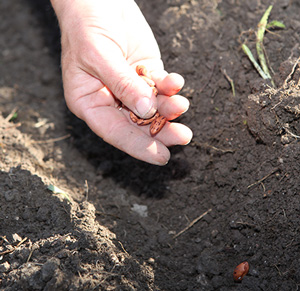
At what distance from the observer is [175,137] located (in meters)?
2.69

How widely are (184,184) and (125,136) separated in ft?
2.50

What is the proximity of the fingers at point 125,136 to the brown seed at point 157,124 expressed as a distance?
0.07 metres

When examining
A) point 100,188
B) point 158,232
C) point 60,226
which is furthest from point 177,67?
point 60,226

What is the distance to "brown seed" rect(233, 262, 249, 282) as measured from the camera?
2.49m

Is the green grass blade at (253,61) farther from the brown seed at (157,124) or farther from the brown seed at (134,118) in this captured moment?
the brown seed at (134,118)

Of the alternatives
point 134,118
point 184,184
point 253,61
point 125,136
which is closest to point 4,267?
point 125,136

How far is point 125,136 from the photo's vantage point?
272cm

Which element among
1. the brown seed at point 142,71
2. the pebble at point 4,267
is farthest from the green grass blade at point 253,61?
the pebble at point 4,267

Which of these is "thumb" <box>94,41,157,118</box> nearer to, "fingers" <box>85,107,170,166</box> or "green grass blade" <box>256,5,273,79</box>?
"fingers" <box>85,107,170,166</box>

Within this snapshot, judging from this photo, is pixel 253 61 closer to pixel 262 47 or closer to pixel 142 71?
pixel 262 47

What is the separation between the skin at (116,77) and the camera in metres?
2.57

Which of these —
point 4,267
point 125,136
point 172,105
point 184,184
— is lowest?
point 184,184

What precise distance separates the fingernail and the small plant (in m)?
1.10

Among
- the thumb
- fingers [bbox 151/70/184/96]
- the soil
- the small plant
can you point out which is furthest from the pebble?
the small plant
